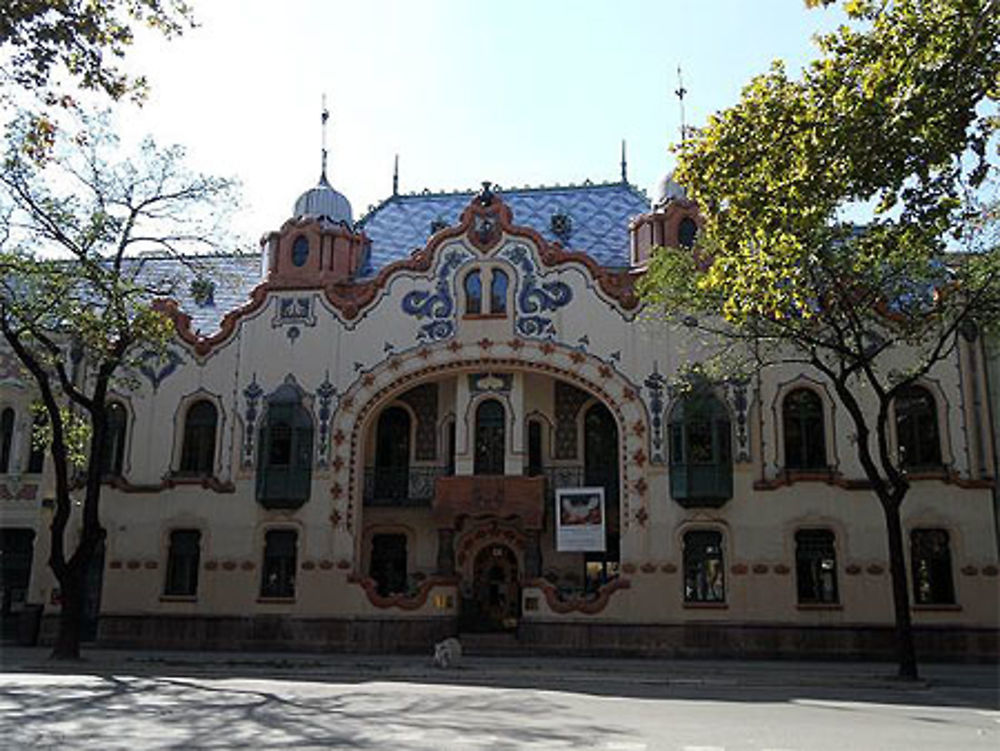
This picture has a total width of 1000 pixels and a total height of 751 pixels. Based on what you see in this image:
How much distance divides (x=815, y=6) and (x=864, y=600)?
17.1 metres

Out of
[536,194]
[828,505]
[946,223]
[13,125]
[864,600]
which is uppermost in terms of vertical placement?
[536,194]

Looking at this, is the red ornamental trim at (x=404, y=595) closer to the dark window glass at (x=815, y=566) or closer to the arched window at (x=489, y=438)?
the arched window at (x=489, y=438)

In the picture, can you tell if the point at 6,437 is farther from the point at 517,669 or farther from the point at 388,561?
the point at 517,669

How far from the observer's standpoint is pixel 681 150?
47.0 feet

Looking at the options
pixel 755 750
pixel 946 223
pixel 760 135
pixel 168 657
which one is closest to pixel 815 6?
pixel 760 135

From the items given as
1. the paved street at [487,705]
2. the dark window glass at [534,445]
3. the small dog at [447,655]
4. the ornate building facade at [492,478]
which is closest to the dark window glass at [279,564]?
the ornate building facade at [492,478]

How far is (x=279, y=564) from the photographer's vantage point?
26375mm

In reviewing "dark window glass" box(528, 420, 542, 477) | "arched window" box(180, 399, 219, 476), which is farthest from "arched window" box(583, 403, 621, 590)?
"arched window" box(180, 399, 219, 476)

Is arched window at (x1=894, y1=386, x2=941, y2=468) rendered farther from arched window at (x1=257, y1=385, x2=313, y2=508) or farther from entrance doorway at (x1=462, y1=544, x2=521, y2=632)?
arched window at (x1=257, y1=385, x2=313, y2=508)

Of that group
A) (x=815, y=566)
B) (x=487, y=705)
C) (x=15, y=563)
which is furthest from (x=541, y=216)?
(x=487, y=705)

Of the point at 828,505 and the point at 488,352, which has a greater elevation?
the point at 488,352

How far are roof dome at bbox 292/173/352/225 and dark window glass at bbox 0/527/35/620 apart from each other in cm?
1262

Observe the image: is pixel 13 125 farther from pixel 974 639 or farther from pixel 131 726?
pixel 974 639

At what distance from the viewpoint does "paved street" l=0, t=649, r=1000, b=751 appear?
11.0 meters
